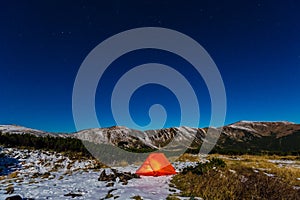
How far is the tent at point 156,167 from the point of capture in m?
14.0

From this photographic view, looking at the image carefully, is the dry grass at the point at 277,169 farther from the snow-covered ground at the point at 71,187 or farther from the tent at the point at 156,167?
the snow-covered ground at the point at 71,187

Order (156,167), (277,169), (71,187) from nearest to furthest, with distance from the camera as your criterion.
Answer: (71,187) < (156,167) < (277,169)

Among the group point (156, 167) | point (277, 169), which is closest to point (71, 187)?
point (156, 167)

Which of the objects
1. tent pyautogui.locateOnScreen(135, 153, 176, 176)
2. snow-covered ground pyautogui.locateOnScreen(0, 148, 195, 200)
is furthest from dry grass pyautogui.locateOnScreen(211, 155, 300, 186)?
snow-covered ground pyautogui.locateOnScreen(0, 148, 195, 200)

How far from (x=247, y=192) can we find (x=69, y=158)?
1586 cm

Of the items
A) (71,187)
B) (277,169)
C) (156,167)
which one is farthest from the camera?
(277,169)

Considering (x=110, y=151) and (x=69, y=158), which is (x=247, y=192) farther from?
(x=110, y=151)

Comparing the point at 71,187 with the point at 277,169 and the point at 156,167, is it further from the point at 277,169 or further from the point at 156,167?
the point at 277,169

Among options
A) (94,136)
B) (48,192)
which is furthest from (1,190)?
(94,136)

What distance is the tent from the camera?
14.0 m

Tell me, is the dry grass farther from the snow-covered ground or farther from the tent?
the snow-covered ground

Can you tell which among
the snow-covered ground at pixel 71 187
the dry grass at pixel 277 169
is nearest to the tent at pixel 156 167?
the snow-covered ground at pixel 71 187

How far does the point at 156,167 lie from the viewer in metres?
14.1

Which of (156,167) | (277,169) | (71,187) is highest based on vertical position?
(156,167)
